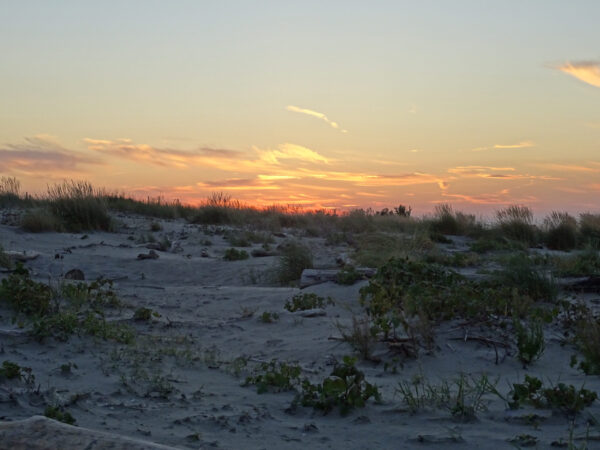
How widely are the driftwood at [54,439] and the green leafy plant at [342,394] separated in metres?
1.57

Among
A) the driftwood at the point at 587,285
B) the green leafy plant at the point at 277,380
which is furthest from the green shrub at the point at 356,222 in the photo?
the green leafy plant at the point at 277,380

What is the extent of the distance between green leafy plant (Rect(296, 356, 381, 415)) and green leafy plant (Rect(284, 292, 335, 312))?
3.13m

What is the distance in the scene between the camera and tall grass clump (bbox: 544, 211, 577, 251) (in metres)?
16.0

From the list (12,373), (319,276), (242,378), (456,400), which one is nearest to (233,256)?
(319,276)

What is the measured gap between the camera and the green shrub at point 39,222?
1349cm

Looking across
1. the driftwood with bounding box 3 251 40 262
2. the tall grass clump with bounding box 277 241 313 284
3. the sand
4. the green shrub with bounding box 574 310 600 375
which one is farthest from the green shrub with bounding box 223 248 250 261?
the green shrub with bounding box 574 310 600 375


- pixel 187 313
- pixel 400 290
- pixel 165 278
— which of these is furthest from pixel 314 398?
pixel 165 278

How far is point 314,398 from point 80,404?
1426 mm

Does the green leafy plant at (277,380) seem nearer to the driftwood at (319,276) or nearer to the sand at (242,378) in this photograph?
the sand at (242,378)

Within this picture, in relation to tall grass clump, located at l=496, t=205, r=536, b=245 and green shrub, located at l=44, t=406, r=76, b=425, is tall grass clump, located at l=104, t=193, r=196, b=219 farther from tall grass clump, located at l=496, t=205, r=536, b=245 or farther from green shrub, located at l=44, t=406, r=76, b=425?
green shrub, located at l=44, t=406, r=76, b=425

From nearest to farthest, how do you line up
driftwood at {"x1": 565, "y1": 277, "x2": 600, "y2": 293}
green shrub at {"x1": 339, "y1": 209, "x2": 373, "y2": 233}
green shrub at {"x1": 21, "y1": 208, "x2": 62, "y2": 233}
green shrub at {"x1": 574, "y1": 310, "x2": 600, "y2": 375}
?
green shrub at {"x1": 574, "y1": 310, "x2": 600, "y2": 375}, driftwood at {"x1": 565, "y1": 277, "x2": 600, "y2": 293}, green shrub at {"x1": 21, "y1": 208, "x2": 62, "y2": 233}, green shrub at {"x1": 339, "y1": 209, "x2": 373, "y2": 233}

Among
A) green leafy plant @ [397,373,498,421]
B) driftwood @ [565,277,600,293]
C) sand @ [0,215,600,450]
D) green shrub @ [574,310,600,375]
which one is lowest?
sand @ [0,215,600,450]

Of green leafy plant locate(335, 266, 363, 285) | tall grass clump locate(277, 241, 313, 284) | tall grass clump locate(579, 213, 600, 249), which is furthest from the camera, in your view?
tall grass clump locate(579, 213, 600, 249)

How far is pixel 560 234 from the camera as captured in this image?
1625cm
